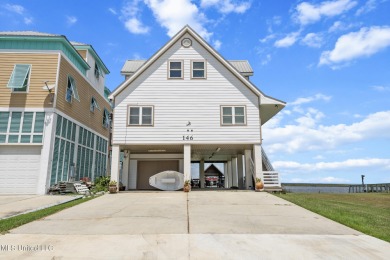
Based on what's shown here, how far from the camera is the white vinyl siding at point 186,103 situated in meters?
18.8

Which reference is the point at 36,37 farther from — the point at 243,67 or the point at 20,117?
the point at 243,67

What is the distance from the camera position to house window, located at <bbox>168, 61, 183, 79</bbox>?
19.7 metres

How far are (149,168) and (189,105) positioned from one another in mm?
6832

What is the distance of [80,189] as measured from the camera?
1844 centimetres

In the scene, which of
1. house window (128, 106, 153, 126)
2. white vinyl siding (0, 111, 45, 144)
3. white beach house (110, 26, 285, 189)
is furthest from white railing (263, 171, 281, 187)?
white vinyl siding (0, 111, 45, 144)

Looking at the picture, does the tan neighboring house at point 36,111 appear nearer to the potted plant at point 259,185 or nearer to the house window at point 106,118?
the house window at point 106,118

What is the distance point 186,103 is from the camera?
19281 millimetres

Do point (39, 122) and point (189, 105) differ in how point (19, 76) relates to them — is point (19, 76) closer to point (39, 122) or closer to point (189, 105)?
point (39, 122)

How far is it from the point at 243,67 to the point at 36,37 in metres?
15.7

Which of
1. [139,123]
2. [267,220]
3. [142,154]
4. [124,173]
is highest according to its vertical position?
[139,123]

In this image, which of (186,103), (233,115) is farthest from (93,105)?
(233,115)

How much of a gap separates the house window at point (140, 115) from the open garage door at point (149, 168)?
4.94 metres

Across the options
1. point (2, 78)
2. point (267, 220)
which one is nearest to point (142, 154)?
point (2, 78)

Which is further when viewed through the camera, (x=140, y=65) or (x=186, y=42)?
(x=140, y=65)
